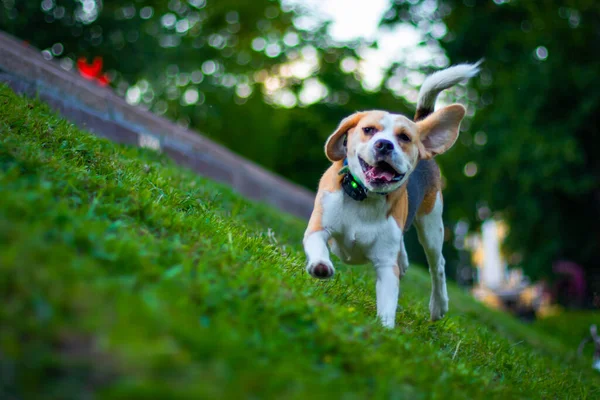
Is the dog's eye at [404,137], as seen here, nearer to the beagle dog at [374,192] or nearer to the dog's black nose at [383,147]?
the beagle dog at [374,192]

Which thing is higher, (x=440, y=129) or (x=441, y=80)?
(x=441, y=80)

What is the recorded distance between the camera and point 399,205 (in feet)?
17.7

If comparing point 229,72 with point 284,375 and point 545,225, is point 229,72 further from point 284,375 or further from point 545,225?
point 284,375

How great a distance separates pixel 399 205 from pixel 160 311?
110 inches

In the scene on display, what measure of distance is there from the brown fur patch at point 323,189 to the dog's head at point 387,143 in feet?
0.42

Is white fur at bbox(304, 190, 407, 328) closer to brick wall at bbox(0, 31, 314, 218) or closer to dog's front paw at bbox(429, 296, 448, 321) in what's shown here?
dog's front paw at bbox(429, 296, 448, 321)

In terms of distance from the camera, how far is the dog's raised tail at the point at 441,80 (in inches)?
236

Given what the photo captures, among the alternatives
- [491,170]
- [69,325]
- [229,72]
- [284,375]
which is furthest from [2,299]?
[229,72]

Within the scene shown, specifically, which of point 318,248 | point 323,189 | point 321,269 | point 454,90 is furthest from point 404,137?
point 454,90

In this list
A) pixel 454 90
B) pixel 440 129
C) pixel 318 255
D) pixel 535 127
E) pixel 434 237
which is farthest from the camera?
pixel 454 90

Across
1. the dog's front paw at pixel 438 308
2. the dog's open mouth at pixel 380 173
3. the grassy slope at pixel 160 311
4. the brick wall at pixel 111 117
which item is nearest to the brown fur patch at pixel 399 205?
the dog's open mouth at pixel 380 173

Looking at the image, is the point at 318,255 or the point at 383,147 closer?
the point at 318,255

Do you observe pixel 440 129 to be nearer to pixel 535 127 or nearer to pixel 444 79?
pixel 444 79

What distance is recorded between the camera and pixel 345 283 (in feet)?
20.2
